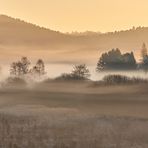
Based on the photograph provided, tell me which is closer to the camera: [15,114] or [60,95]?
[15,114]

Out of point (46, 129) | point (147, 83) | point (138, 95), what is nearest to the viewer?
point (46, 129)

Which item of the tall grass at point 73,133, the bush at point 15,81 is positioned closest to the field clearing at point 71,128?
the tall grass at point 73,133

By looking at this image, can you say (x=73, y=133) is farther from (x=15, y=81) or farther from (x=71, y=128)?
(x=15, y=81)

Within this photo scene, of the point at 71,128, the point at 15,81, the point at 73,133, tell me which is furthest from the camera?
the point at 15,81

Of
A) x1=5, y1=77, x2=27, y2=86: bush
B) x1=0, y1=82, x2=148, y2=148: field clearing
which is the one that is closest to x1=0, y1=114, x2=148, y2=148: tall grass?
x1=0, y1=82, x2=148, y2=148: field clearing

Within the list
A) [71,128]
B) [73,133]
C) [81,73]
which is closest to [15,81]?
[81,73]

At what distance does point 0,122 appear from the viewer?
89.6 meters

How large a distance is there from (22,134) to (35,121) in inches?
582

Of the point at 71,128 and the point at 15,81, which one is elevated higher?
the point at 15,81

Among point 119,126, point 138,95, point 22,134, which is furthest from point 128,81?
point 22,134

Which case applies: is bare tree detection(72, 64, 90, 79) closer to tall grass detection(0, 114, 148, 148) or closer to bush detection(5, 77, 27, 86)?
bush detection(5, 77, 27, 86)

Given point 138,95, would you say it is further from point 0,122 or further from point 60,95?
point 0,122

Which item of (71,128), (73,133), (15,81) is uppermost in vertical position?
(15,81)

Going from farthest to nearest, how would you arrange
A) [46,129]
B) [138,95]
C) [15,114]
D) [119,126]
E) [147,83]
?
[147,83] < [138,95] < [15,114] < [119,126] < [46,129]
